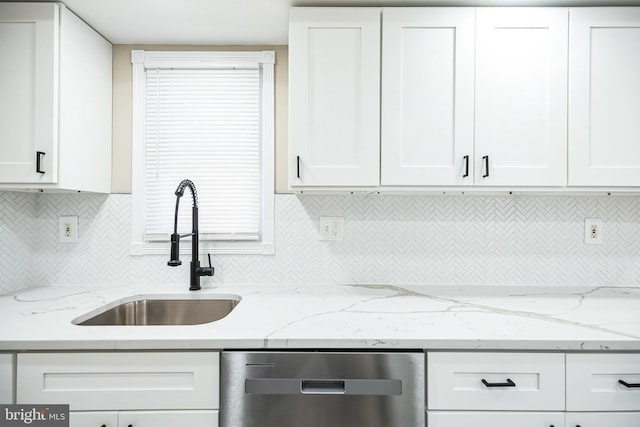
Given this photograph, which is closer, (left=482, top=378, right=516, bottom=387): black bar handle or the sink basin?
(left=482, top=378, right=516, bottom=387): black bar handle

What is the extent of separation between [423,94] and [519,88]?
39 centimetres

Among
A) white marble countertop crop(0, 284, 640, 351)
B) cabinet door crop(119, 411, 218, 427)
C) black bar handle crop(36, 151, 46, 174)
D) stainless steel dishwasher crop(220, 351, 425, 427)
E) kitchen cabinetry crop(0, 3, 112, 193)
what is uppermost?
kitchen cabinetry crop(0, 3, 112, 193)

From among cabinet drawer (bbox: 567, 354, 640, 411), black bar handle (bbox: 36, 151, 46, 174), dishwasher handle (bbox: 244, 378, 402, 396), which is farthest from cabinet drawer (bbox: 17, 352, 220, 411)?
cabinet drawer (bbox: 567, 354, 640, 411)

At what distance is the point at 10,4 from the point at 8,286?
1193 millimetres

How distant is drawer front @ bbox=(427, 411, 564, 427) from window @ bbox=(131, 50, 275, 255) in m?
1.04

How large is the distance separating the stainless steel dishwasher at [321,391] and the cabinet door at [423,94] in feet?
2.36

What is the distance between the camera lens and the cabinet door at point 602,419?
1.11m

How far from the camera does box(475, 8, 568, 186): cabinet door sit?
56.8 inches

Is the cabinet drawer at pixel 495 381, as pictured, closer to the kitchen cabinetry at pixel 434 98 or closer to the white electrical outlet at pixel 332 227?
the kitchen cabinetry at pixel 434 98

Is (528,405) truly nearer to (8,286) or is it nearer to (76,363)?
(76,363)

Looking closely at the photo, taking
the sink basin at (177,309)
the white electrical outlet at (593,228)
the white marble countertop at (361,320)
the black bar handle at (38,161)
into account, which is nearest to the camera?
the white marble countertop at (361,320)

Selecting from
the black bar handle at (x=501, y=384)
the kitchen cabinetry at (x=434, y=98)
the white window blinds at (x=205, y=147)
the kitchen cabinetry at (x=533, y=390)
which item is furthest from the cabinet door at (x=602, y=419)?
the white window blinds at (x=205, y=147)

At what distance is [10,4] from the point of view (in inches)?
55.2

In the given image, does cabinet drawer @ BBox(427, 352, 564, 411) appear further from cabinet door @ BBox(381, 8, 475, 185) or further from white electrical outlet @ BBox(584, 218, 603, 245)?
white electrical outlet @ BBox(584, 218, 603, 245)
